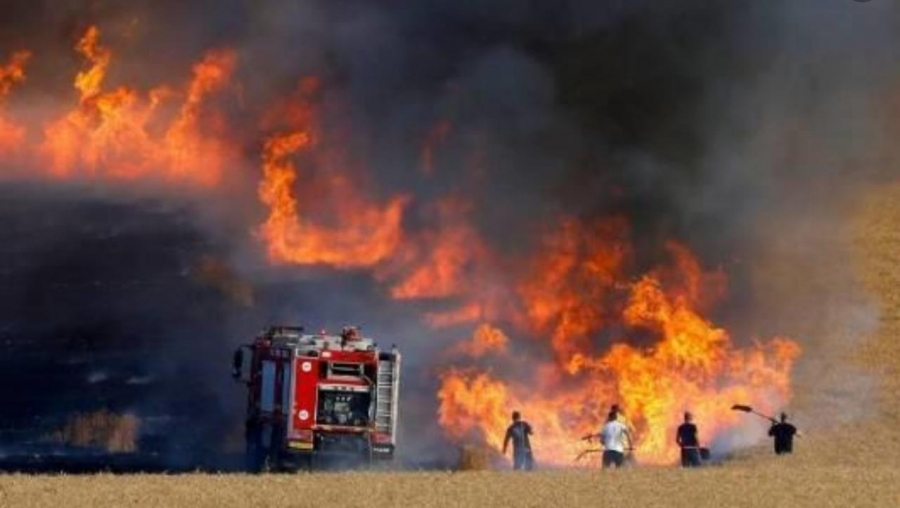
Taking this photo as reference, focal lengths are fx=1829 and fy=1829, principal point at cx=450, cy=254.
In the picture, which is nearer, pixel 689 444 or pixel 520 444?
pixel 520 444

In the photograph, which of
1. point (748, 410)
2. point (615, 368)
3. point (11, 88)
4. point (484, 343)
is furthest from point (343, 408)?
point (11, 88)

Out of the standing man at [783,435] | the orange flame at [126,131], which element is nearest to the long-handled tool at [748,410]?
the standing man at [783,435]

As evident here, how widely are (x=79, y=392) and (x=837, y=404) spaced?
2009 cm

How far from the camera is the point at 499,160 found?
158ft

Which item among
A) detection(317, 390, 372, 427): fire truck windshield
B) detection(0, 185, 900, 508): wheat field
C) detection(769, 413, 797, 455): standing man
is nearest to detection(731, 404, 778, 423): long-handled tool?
detection(769, 413, 797, 455): standing man

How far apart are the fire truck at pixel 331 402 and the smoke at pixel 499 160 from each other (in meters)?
7.55

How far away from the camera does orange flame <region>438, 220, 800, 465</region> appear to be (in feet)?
135

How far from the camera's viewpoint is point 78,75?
47.6m

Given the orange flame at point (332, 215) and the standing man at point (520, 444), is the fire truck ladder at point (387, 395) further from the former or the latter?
the orange flame at point (332, 215)

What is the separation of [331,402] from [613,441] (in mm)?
5967

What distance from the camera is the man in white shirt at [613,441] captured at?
34906mm

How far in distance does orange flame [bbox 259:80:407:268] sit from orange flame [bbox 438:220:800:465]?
13.8 feet

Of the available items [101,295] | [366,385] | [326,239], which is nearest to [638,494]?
[366,385]

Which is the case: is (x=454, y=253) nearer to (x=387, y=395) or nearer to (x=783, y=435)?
(x=387, y=395)
